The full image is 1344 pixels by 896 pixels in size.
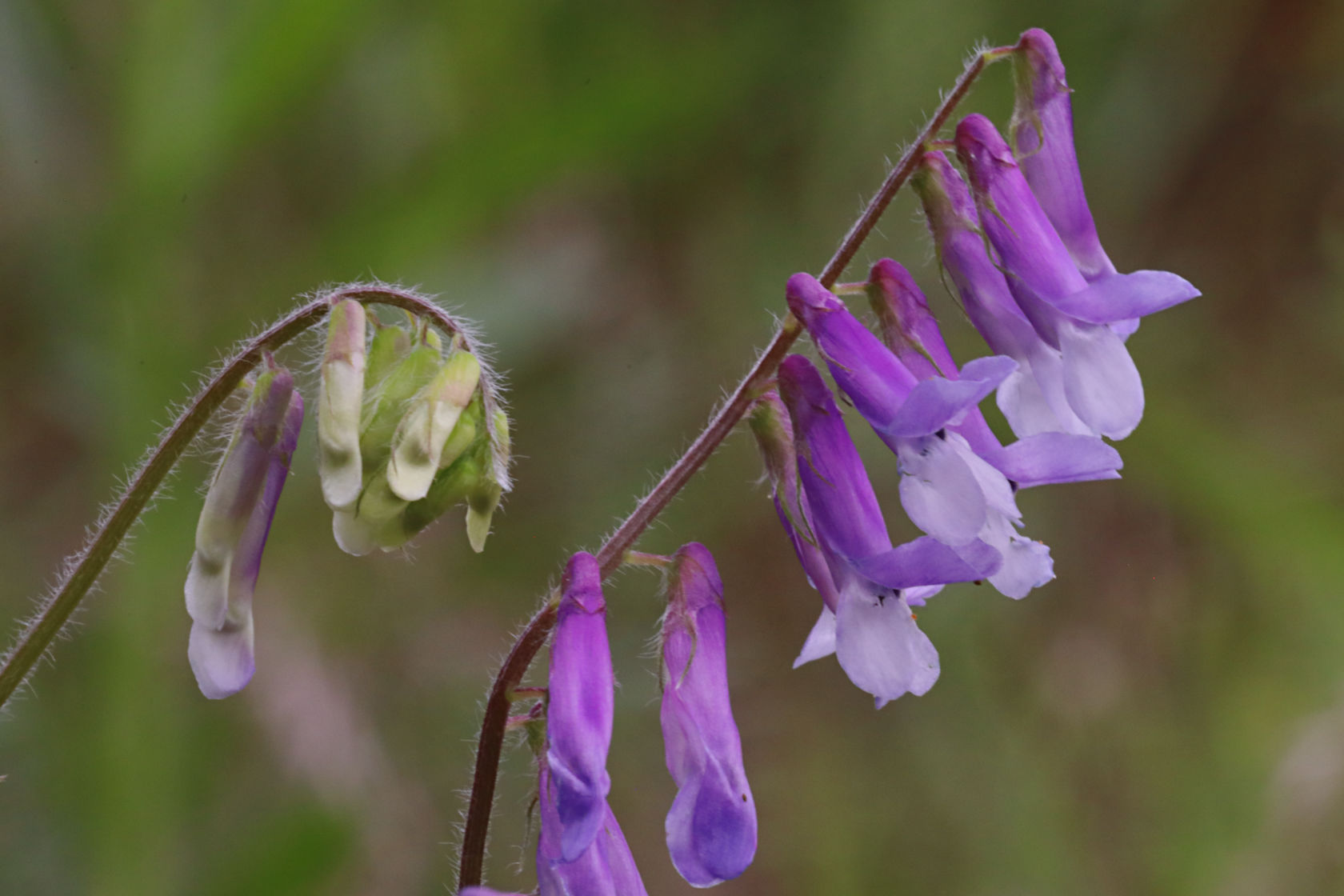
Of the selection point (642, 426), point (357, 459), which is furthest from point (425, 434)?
point (642, 426)

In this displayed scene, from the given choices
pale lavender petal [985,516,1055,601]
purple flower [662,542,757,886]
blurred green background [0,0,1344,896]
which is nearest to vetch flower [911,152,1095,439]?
pale lavender petal [985,516,1055,601]

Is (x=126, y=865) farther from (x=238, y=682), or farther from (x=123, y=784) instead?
(x=238, y=682)

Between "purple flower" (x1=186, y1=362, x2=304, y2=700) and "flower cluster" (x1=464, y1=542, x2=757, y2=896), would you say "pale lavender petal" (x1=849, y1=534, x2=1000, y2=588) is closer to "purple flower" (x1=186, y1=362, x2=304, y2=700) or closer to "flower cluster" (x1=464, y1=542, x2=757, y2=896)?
"flower cluster" (x1=464, y1=542, x2=757, y2=896)

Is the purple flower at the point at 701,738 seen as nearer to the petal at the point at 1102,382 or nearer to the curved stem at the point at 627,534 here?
the curved stem at the point at 627,534

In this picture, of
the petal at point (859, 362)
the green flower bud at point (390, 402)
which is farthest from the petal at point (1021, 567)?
the green flower bud at point (390, 402)

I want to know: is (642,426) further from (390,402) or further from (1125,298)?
(1125,298)

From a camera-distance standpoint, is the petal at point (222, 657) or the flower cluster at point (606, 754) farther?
the petal at point (222, 657)

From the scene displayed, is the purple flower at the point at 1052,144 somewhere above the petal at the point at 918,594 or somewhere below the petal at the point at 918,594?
above
